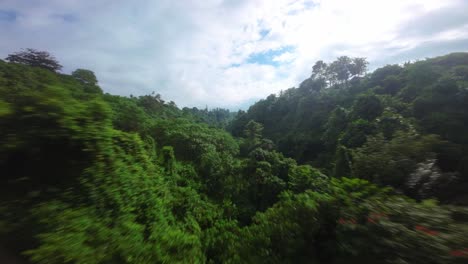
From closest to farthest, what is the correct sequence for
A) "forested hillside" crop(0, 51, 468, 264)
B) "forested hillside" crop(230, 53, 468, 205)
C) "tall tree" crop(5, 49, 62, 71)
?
"forested hillside" crop(0, 51, 468, 264)
"forested hillside" crop(230, 53, 468, 205)
"tall tree" crop(5, 49, 62, 71)

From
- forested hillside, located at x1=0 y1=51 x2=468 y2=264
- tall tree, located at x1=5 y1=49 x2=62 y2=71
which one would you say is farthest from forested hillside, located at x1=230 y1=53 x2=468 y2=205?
tall tree, located at x1=5 y1=49 x2=62 y2=71

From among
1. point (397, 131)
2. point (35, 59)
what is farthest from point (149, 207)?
point (35, 59)

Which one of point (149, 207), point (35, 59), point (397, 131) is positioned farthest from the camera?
point (35, 59)

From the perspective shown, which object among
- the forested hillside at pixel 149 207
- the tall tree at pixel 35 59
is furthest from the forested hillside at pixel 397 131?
the tall tree at pixel 35 59

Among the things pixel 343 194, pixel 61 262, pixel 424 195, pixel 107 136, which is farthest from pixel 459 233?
pixel 107 136

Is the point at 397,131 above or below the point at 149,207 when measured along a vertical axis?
above

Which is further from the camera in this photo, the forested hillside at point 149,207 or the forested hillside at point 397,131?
the forested hillside at point 397,131

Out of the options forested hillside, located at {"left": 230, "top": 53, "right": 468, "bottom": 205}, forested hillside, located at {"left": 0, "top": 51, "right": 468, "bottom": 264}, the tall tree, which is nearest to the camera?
forested hillside, located at {"left": 0, "top": 51, "right": 468, "bottom": 264}

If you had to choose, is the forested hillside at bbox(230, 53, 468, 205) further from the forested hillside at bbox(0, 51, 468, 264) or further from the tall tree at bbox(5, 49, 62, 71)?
the tall tree at bbox(5, 49, 62, 71)

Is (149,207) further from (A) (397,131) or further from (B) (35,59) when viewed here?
(B) (35,59)

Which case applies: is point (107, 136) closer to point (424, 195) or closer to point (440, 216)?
point (440, 216)

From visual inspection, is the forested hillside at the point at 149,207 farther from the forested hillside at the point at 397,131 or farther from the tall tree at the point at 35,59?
the tall tree at the point at 35,59
